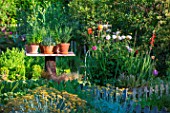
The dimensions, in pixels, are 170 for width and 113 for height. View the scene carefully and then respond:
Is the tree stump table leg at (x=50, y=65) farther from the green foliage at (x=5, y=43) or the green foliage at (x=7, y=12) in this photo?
Result: the green foliage at (x=7, y=12)

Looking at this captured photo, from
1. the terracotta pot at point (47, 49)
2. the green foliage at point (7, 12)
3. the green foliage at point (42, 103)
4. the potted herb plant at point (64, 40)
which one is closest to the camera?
the green foliage at point (42, 103)

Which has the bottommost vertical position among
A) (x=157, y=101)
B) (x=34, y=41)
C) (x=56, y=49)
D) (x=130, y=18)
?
(x=157, y=101)

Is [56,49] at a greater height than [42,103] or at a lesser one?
greater

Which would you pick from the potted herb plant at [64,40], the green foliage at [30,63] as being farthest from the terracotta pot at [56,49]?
the green foliage at [30,63]

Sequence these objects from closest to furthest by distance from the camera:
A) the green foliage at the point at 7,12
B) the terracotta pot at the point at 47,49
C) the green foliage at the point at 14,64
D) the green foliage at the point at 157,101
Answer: the green foliage at the point at 157,101 → the terracotta pot at the point at 47,49 → the green foliage at the point at 14,64 → the green foliage at the point at 7,12

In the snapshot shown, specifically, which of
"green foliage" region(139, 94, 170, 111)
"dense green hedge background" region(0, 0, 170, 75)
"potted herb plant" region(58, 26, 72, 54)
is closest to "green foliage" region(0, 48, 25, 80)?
"potted herb plant" region(58, 26, 72, 54)

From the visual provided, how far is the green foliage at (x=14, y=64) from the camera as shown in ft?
33.0

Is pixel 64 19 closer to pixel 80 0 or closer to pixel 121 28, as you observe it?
pixel 80 0

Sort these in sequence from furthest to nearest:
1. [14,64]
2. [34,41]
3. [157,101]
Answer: [14,64]
[34,41]
[157,101]

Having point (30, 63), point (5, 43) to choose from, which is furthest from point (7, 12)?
point (30, 63)

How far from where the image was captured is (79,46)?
39.3 feet

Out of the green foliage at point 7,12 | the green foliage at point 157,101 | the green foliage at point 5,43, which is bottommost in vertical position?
the green foliage at point 157,101

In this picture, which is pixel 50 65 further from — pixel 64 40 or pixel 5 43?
pixel 5 43

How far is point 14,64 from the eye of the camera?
10227 millimetres
